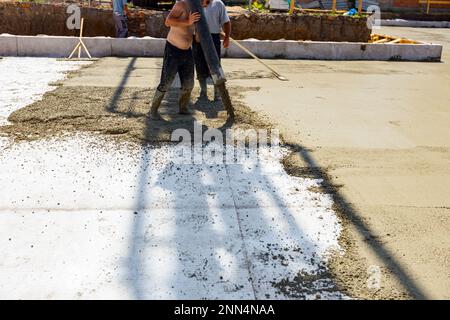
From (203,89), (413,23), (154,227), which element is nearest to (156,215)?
(154,227)

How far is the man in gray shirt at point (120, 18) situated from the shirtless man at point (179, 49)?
21.6ft

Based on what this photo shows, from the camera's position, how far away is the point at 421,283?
116 inches

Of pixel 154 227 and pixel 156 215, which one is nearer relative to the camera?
pixel 154 227

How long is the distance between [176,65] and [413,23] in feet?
74.3

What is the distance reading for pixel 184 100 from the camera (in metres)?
6.34

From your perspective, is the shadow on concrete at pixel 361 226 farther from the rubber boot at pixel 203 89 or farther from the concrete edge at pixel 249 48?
the concrete edge at pixel 249 48

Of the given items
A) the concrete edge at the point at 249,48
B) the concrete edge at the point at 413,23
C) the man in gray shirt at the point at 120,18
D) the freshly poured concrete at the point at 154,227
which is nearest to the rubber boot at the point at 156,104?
the freshly poured concrete at the point at 154,227

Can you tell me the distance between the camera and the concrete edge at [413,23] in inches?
978

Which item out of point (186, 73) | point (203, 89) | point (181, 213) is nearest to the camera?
point (181, 213)

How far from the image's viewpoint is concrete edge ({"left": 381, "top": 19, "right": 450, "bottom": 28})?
24.8 meters

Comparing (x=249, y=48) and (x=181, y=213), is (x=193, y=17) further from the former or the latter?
(x=249, y=48)
